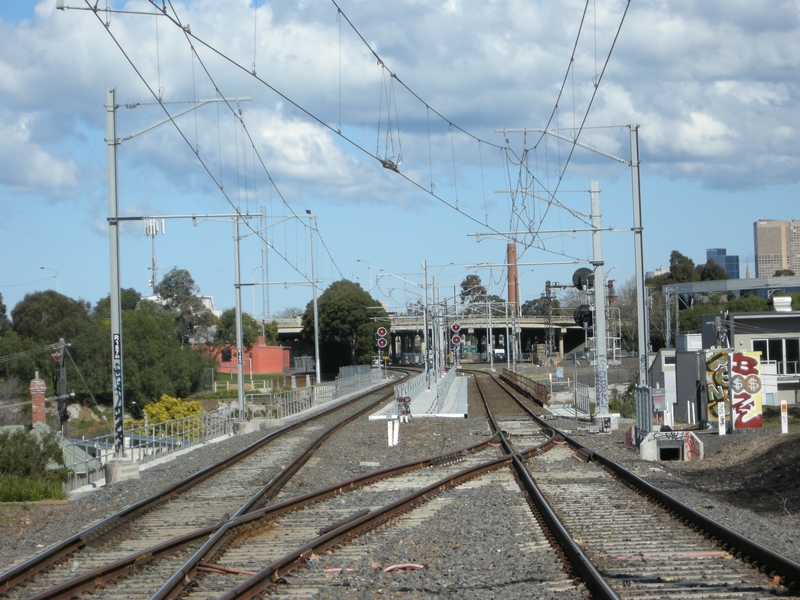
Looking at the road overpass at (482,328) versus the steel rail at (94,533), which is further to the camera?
the road overpass at (482,328)

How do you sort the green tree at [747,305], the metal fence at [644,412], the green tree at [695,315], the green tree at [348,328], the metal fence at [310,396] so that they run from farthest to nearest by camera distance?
the green tree at [348,328] < the green tree at [695,315] < the green tree at [747,305] < the metal fence at [310,396] < the metal fence at [644,412]

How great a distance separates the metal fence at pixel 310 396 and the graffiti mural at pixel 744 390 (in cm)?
1619

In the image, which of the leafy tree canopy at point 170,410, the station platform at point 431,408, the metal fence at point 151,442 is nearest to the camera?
the metal fence at point 151,442

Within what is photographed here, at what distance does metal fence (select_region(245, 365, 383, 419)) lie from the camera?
116 feet

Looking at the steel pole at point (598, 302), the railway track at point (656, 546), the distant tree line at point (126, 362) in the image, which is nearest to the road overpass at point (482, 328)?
the distant tree line at point (126, 362)

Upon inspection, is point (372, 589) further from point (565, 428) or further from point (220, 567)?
point (565, 428)

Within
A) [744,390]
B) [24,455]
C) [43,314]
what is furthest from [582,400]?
[43,314]

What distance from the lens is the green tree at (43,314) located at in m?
81.1

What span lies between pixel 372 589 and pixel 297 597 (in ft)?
2.27

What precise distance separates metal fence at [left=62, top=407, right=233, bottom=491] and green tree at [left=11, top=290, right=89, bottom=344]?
5056cm

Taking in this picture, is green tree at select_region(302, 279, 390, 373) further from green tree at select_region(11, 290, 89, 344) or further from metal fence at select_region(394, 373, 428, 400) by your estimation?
metal fence at select_region(394, 373, 428, 400)

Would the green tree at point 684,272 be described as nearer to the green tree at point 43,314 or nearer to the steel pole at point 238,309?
the green tree at point 43,314

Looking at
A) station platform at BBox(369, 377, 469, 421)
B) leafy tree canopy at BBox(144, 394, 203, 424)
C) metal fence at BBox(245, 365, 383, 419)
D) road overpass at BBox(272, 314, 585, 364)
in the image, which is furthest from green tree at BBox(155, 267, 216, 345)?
station platform at BBox(369, 377, 469, 421)

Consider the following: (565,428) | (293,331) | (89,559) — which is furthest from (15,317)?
(89,559)
